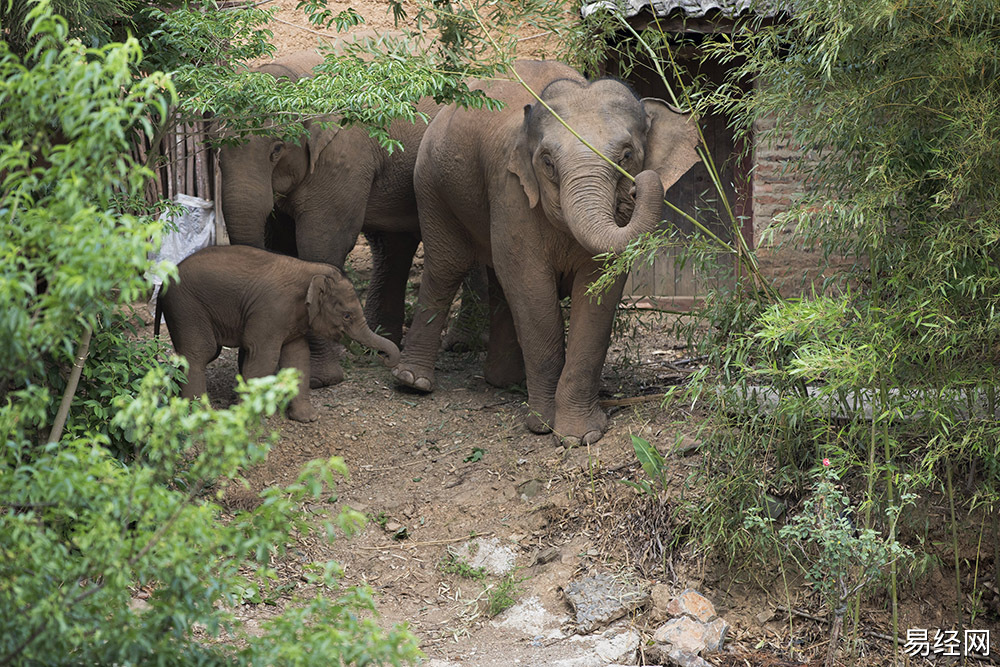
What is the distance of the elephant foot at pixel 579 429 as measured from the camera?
266 inches

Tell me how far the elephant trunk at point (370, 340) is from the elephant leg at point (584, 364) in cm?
123

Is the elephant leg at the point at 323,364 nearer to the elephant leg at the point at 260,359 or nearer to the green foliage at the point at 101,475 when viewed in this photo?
the elephant leg at the point at 260,359

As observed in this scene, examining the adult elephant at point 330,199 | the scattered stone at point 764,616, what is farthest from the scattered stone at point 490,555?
the adult elephant at point 330,199

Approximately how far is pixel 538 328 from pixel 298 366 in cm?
157

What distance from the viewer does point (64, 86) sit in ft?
9.97

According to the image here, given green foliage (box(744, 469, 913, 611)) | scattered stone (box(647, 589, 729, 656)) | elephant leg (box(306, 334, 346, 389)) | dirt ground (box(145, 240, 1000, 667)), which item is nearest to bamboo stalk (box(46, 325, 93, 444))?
dirt ground (box(145, 240, 1000, 667))

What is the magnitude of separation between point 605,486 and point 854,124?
2416 millimetres

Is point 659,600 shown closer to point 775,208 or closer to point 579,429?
point 579,429

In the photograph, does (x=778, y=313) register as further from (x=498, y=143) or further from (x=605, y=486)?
(x=498, y=143)

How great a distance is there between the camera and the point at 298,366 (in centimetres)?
710

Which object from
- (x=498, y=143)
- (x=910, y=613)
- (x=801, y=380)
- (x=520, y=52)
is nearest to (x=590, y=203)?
(x=498, y=143)

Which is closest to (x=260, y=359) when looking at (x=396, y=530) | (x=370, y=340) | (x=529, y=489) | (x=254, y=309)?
(x=254, y=309)

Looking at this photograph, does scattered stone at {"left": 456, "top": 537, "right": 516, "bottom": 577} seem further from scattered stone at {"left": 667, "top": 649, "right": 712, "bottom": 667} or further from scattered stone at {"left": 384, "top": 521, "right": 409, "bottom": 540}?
scattered stone at {"left": 667, "top": 649, "right": 712, "bottom": 667}

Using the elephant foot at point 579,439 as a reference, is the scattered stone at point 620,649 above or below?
below
